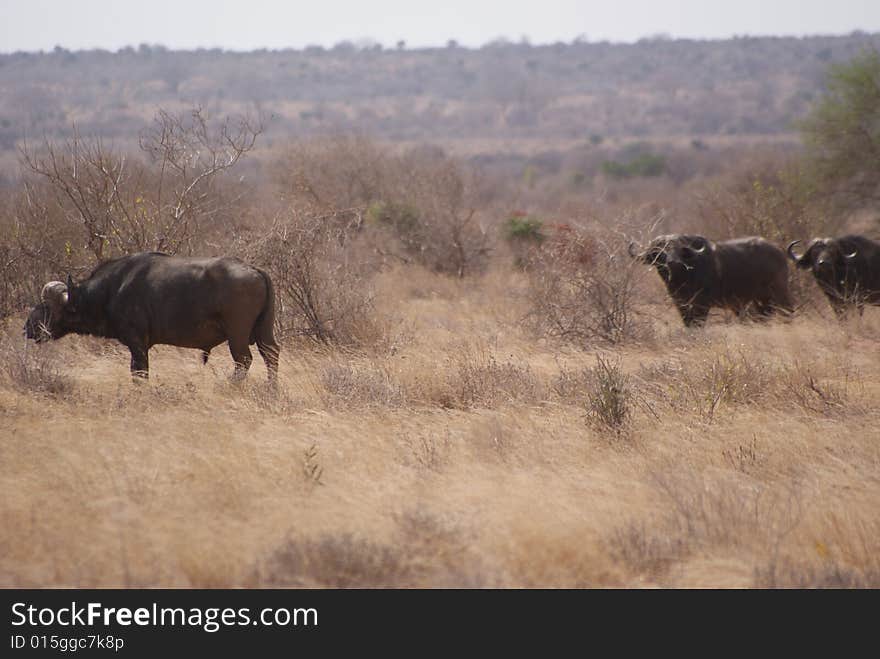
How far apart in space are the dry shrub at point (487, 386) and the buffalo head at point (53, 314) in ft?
11.8

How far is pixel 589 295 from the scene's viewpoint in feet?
37.1

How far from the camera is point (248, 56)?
93.9m

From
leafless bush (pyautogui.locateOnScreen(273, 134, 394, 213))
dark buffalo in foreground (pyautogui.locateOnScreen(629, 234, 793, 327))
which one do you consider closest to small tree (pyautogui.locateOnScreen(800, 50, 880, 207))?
dark buffalo in foreground (pyautogui.locateOnScreen(629, 234, 793, 327))

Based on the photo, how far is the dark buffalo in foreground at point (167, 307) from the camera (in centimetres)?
820

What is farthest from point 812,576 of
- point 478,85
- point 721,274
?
point 478,85

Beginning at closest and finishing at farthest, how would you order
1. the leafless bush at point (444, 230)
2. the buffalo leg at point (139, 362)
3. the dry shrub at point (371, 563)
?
the dry shrub at point (371, 563), the buffalo leg at point (139, 362), the leafless bush at point (444, 230)

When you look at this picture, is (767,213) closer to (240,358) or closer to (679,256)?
(679,256)

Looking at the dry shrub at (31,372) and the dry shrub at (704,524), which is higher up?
the dry shrub at (704,524)

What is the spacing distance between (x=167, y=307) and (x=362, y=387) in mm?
1920

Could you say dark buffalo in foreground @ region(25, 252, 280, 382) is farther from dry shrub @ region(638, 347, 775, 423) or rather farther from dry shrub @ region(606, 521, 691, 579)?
dry shrub @ region(606, 521, 691, 579)

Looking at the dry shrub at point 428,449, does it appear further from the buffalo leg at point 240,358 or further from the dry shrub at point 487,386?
the buffalo leg at point 240,358

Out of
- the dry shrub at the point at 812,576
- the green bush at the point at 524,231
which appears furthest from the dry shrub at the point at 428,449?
the green bush at the point at 524,231

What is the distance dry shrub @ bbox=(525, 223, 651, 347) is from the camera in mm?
11094
